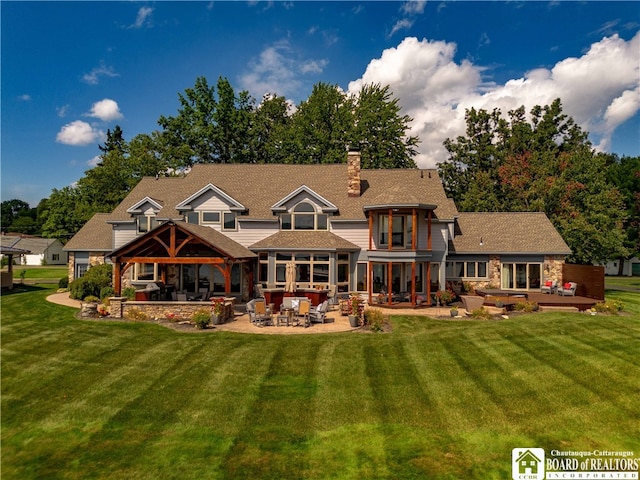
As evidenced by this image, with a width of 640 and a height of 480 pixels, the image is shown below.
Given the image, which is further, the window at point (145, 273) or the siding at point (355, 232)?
the window at point (145, 273)

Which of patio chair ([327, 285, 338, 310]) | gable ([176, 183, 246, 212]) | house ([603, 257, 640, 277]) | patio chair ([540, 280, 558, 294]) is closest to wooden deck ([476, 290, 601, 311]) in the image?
patio chair ([540, 280, 558, 294])

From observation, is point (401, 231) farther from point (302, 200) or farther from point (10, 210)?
point (10, 210)

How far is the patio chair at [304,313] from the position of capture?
58.7ft

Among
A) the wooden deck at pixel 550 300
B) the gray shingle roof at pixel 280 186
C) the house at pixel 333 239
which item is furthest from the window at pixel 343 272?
the wooden deck at pixel 550 300

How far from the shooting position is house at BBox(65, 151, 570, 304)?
24.2 meters

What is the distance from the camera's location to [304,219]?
86.6ft

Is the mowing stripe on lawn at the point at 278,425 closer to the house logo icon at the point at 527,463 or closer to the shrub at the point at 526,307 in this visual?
the house logo icon at the point at 527,463

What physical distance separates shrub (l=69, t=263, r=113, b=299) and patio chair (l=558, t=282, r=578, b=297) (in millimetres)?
29425

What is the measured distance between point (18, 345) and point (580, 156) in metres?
43.6

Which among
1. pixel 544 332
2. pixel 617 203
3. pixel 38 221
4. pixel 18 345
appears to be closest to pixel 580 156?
pixel 617 203

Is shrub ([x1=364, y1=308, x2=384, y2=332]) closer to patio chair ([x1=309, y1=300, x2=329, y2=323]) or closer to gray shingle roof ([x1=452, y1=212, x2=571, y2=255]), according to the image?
patio chair ([x1=309, y1=300, x2=329, y2=323])

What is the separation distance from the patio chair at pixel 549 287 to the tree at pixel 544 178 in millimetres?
8430

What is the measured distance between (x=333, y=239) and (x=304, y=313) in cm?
760

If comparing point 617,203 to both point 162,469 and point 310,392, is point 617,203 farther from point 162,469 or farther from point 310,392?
point 162,469
